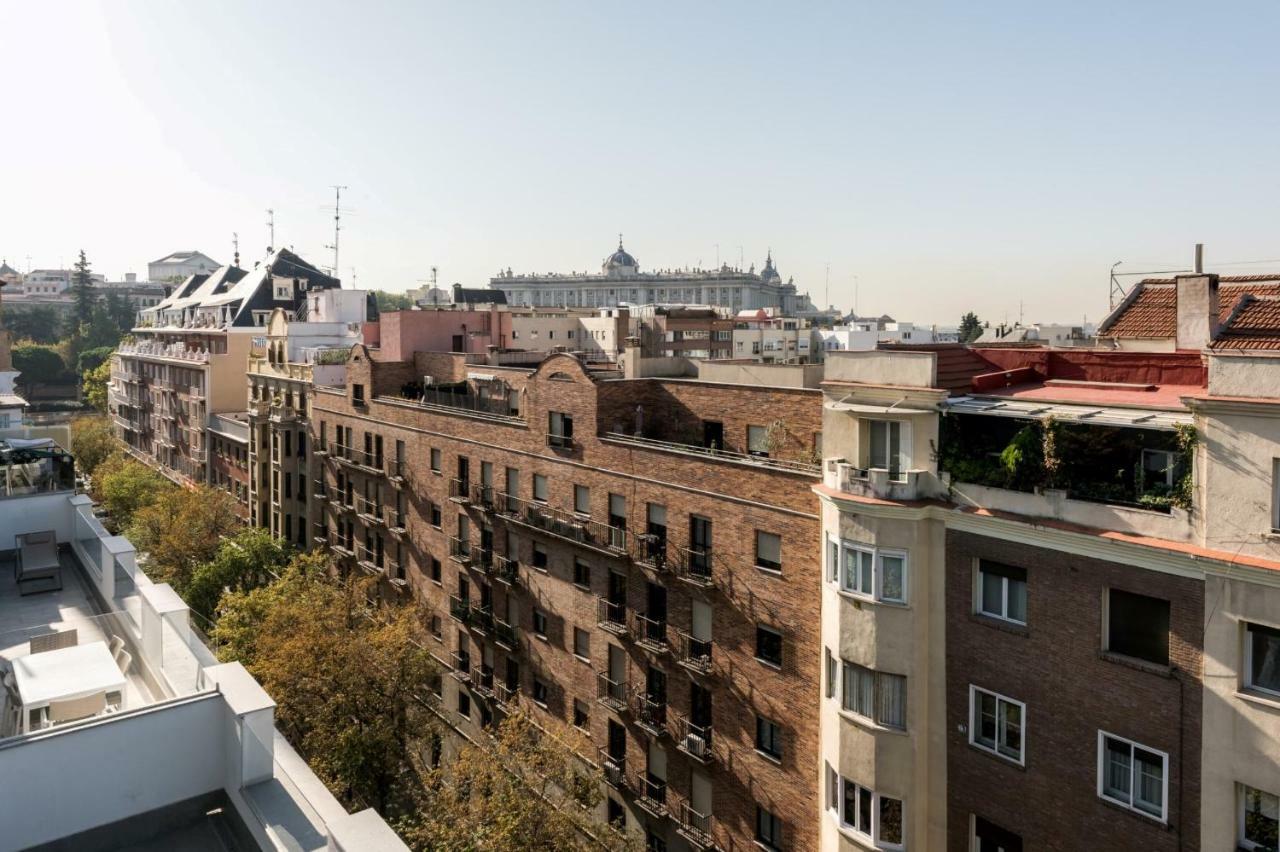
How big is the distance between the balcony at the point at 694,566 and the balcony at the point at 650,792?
25.8 feet

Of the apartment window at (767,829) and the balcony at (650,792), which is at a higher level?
the apartment window at (767,829)

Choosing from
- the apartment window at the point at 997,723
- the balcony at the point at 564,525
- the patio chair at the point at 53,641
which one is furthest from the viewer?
the balcony at the point at 564,525

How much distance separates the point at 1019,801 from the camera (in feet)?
68.1

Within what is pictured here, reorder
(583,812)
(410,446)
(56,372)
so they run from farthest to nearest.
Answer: (56,372), (410,446), (583,812)

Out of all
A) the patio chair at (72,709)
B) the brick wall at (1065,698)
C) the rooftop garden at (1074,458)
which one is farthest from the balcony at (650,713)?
the patio chair at (72,709)

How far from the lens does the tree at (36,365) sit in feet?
450

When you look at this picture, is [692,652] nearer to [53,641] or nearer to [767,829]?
[767,829]

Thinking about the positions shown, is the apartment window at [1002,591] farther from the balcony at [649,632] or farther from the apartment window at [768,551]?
the balcony at [649,632]

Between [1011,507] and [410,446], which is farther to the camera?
[410,446]

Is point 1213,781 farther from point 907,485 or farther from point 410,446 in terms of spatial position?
point 410,446

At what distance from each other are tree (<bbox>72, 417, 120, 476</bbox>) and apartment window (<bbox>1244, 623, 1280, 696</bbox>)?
8489 centimetres

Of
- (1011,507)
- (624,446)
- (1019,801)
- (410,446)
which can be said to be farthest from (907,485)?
(410,446)

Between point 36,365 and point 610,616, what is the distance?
141 m

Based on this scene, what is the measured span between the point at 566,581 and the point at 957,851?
721 inches
